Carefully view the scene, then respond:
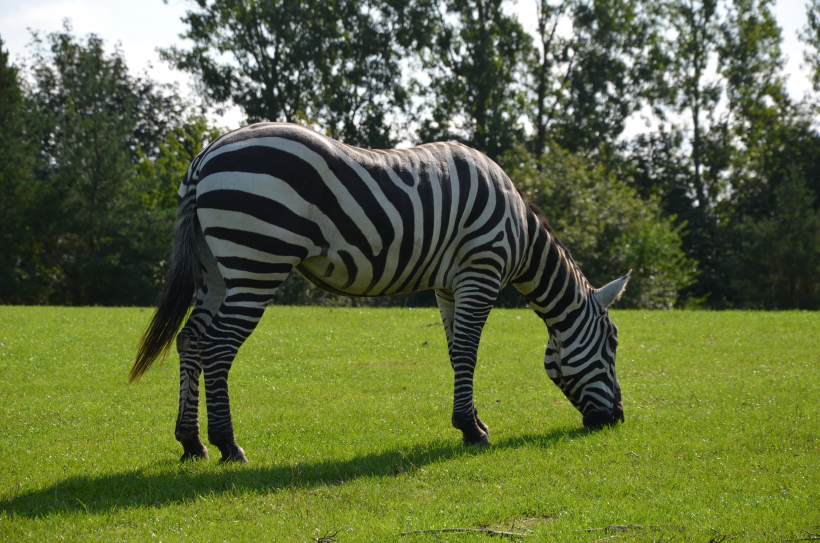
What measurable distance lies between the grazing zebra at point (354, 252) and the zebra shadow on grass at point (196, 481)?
0.40m

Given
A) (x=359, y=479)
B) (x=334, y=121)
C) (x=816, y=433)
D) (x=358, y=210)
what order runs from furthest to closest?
1. (x=334, y=121)
2. (x=816, y=433)
3. (x=358, y=210)
4. (x=359, y=479)

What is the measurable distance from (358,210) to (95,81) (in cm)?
2960

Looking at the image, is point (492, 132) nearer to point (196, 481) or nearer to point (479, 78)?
point (479, 78)

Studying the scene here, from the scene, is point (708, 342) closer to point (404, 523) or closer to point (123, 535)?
point (404, 523)

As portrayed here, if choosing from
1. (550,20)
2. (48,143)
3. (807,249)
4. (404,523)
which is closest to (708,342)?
(404,523)

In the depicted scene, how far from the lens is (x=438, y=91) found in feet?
137

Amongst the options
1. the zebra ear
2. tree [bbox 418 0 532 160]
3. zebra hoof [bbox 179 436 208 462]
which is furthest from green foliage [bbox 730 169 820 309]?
zebra hoof [bbox 179 436 208 462]

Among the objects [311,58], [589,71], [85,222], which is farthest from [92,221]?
[589,71]

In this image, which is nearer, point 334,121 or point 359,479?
point 359,479

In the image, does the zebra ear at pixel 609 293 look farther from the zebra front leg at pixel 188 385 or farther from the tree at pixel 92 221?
the tree at pixel 92 221

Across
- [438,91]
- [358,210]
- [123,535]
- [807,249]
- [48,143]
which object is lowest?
[123,535]

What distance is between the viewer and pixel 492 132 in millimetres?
39500

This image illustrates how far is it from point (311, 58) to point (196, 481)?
1458 inches

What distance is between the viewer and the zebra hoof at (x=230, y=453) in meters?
6.15
